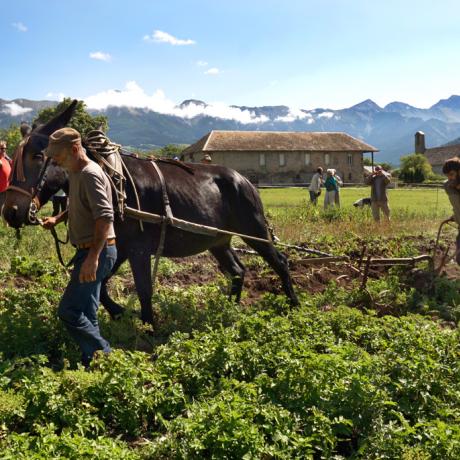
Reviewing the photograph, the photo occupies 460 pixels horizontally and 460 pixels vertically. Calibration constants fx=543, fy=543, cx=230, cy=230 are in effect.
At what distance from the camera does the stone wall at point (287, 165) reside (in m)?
59.9

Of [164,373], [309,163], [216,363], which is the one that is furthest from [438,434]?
[309,163]

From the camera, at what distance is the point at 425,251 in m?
10.7

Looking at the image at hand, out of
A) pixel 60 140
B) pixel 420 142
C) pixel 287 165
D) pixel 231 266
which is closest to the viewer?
pixel 60 140

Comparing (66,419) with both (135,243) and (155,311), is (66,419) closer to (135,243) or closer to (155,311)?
(135,243)

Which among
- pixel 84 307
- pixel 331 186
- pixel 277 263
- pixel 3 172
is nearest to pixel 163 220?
pixel 84 307

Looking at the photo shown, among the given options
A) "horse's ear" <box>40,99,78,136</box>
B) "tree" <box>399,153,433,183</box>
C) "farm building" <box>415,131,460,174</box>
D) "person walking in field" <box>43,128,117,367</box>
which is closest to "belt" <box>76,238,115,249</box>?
"person walking in field" <box>43,128,117,367</box>

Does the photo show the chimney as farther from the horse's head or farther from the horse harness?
the horse's head

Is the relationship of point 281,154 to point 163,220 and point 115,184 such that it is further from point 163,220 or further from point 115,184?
point 115,184

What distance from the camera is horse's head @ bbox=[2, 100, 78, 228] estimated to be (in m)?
4.87

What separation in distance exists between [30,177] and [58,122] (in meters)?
0.64

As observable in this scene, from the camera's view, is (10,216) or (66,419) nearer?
(66,419)

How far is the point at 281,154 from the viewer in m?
61.7

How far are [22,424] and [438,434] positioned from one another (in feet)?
8.91

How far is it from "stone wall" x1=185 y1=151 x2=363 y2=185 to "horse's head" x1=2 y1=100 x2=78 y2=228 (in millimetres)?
53710
